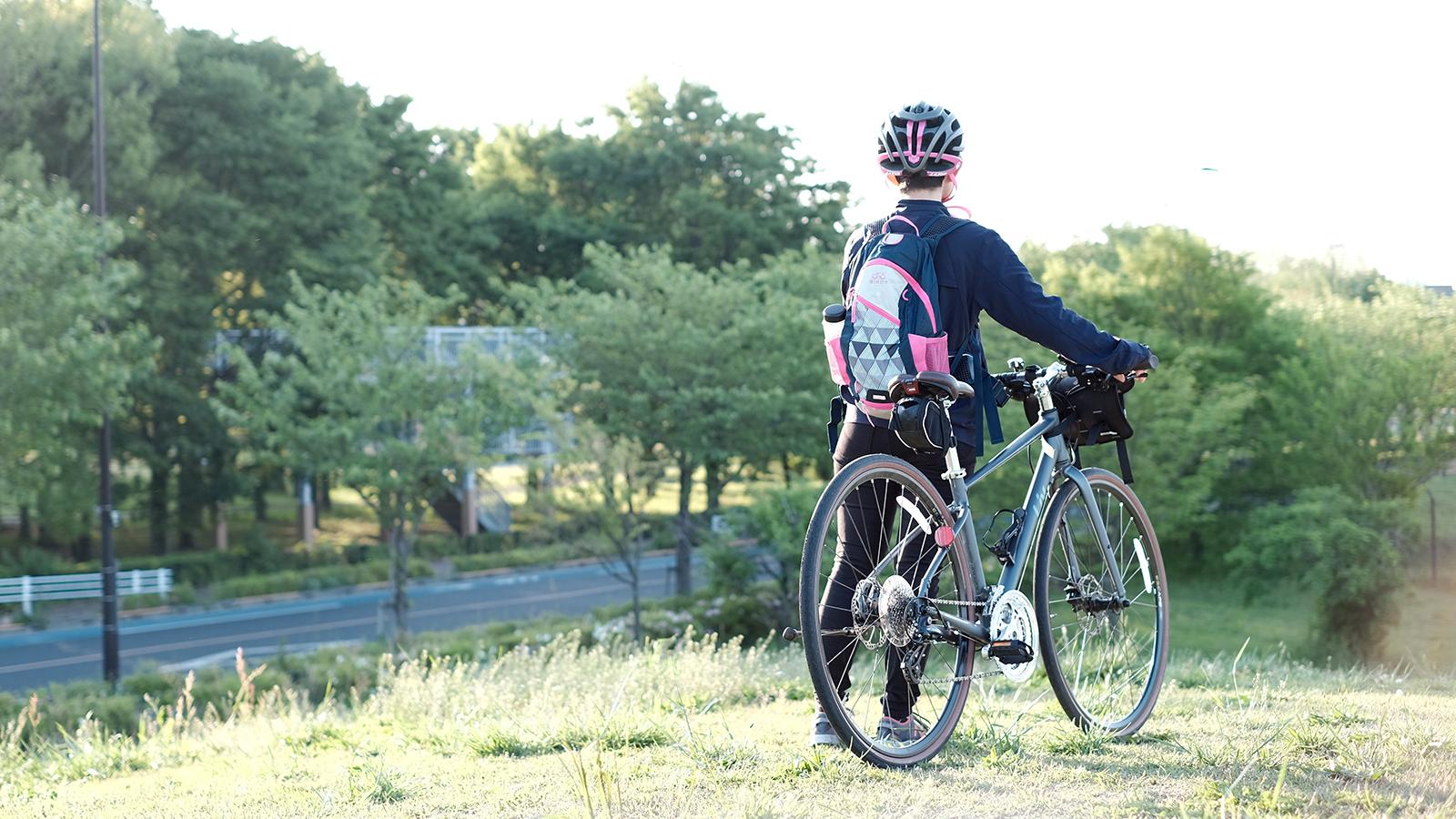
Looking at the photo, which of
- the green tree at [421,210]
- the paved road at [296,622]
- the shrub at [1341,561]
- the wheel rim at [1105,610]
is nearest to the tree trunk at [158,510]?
the paved road at [296,622]

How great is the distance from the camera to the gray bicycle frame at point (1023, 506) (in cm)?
365

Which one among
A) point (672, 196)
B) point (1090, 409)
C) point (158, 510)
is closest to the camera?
point (1090, 409)

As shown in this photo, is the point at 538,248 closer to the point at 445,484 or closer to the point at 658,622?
the point at 445,484

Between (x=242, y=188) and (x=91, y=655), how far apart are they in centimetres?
1280

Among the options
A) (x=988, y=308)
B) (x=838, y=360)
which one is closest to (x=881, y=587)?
(x=838, y=360)

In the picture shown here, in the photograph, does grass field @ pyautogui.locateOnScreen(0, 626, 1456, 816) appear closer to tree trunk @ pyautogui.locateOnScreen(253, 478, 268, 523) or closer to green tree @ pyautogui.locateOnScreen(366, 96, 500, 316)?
tree trunk @ pyautogui.locateOnScreen(253, 478, 268, 523)

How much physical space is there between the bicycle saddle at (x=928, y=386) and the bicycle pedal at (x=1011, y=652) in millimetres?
727

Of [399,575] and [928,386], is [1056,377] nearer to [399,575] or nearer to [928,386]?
[928,386]

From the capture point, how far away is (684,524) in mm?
26828

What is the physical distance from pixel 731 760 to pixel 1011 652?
84 cm

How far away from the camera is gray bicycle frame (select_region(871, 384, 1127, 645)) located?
3646 mm

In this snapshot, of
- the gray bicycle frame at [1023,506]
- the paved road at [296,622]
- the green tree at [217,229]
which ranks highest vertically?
the green tree at [217,229]

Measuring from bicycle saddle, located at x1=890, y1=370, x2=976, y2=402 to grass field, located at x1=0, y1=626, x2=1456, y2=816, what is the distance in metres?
1.00

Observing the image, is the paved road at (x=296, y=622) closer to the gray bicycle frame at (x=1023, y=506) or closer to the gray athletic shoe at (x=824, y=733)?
the gray athletic shoe at (x=824, y=733)
